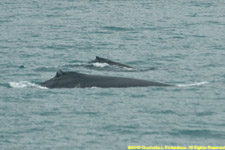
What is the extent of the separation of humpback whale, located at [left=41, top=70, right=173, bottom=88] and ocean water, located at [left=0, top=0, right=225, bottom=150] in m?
0.36

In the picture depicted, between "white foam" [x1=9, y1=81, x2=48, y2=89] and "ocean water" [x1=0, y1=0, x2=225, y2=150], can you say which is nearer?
"ocean water" [x1=0, y1=0, x2=225, y2=150]

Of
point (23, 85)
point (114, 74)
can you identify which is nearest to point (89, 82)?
point (23, 85)

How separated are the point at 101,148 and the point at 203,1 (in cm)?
4186

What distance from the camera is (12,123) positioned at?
16.8 m

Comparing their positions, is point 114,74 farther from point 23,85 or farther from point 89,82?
point 23,85

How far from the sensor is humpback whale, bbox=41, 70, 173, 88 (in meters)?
20.3

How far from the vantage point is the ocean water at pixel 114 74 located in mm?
15680

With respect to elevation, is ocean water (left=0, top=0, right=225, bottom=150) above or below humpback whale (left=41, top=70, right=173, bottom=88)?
below

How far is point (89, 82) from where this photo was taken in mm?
20312

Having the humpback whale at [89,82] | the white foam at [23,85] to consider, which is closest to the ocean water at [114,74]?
the white foam at [23,85]

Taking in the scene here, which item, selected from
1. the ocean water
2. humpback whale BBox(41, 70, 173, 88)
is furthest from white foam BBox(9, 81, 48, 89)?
humpback whale BBox(41, 70, 173, 88)

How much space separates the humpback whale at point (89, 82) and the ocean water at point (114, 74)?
0.36 metres

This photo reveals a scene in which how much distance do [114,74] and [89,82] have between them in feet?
10.6

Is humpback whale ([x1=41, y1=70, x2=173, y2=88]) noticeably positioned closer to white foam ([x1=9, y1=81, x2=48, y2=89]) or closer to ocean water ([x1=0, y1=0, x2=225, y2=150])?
ocean water ([x1=0, y1=0, x2=225, y2=150])
